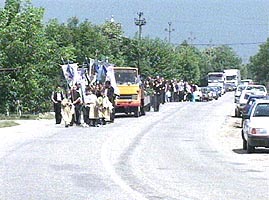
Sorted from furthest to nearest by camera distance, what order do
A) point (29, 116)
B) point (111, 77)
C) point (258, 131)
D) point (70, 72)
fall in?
point (29, 116) < point (111, 77) < point (70, 72) < point (258, 131)

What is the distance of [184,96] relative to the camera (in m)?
72.3

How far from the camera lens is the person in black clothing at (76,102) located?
113 ft

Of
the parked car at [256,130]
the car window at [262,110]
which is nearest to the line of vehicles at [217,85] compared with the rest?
the car window at [262,110]

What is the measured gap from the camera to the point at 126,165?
62.0ft

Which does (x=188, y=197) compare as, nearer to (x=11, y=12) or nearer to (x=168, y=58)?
(x=11, y=12)

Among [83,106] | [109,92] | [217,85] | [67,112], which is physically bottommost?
[67,112]

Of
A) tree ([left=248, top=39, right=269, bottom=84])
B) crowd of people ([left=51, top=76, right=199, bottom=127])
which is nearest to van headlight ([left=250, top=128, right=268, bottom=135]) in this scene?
crowd of people ([left=51, top=76, right=199, bottom=127])

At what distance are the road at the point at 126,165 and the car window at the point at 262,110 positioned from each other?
48.3 inches

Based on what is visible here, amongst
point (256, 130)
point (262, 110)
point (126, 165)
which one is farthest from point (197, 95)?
point (126, 165)

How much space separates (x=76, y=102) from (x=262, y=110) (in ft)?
39.8

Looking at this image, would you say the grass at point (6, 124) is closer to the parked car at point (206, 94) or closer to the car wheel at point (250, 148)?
the car wheel at point (250, 148)

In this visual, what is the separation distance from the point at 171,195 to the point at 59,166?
17.4 feet

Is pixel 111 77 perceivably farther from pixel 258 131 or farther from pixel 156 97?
pixel 258 131

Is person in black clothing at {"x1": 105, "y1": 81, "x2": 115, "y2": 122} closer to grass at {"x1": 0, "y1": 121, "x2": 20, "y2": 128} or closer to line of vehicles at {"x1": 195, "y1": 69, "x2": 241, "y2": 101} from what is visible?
grass at {"x1": 0, "y1": 121, "x2": 20, "y2": 128}
